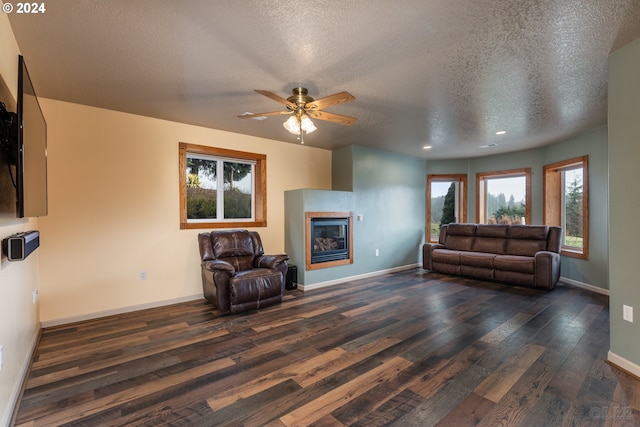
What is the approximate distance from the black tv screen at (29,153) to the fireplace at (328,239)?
324cm

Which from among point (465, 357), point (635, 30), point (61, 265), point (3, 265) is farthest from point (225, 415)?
point (635, 30)

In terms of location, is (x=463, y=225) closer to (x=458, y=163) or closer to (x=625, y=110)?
(x=458, y=163)

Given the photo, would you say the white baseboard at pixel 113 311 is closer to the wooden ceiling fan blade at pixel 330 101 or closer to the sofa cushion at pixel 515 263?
Result: the wooden ceiling fan blade at pixel 330 101

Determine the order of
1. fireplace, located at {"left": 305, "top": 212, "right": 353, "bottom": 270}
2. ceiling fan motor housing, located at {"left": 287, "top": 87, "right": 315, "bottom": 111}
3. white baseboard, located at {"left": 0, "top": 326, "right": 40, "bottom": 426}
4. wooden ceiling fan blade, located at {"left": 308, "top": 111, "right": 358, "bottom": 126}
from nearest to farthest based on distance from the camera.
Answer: white baseboard, located at {"left": 0, "top": 326, "right": 40, "bottom": 426} → ceiling fan motor housing, located at {"left": 287, "top": 87, "right": 315, "bottom": 111} → wooden ceiling fan blade, located at {"left": 308, "top": 111, "right": 358, "bottom": 126} → fireplace, located at {"left": 305, "top": 212, "right": 353, "bottom": 270}

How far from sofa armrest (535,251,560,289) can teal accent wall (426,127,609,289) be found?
52 centimetres

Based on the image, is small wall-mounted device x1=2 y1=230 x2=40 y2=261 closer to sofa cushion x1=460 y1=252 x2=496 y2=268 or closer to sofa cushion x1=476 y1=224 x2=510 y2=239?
sofa cushion x1=460 y1=252 x2=496 y2=268

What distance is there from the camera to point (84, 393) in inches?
80.0

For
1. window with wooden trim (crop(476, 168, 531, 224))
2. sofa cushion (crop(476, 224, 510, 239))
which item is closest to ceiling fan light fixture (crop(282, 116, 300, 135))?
sofa cushion (crop(476, 224, 510, 239))

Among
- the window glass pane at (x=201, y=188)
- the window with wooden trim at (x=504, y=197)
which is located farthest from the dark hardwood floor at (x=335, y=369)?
the window with wooden trim at (x=504, y=197)

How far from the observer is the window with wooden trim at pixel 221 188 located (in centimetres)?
424

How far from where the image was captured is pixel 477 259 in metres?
5.34

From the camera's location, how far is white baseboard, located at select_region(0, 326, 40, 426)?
172 centimetres

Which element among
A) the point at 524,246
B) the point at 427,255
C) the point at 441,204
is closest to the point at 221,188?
the point at 427,255

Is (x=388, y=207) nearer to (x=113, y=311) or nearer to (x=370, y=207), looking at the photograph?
(x=370, y=207)
